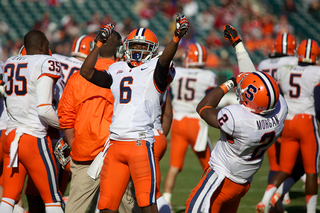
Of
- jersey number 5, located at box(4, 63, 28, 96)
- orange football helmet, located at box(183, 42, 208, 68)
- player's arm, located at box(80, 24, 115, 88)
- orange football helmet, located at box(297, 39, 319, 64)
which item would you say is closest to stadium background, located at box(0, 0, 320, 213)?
orange football helmet, located at box(183, 42, 208, 68)

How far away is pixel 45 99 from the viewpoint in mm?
3812

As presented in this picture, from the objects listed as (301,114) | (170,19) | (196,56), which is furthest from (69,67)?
(170,19)

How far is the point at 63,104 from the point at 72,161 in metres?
0.57

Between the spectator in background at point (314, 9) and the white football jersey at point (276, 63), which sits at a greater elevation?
the spectator in background at point (314, 9)

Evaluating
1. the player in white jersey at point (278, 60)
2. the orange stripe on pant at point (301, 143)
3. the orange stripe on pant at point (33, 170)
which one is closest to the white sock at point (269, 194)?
the orange stripe on pant at point (301, 143)

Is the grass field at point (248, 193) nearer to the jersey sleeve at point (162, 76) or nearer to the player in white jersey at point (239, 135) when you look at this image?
the player in white jersey at point (239, 135)

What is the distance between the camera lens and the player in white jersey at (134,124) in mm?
3166

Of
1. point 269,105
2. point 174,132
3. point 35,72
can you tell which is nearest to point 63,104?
point 35,72

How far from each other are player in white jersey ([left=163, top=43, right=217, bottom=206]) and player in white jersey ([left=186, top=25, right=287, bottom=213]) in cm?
232

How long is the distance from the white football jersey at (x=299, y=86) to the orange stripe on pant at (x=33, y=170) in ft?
10.4

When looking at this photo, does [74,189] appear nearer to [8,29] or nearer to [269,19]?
[8,29]

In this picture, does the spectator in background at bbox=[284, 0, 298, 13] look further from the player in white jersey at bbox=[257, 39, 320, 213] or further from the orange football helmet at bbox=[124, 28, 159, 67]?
the orange football helmet at bbox=[124, 28, 159, 67]

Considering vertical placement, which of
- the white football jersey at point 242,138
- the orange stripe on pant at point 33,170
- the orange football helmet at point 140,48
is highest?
the orange football helmet at point 140,48

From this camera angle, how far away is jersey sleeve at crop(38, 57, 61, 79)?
12.6ft
